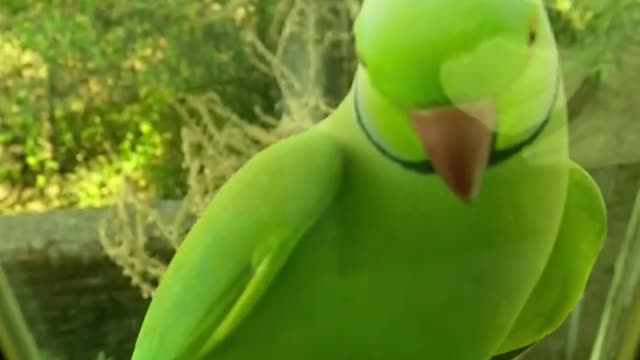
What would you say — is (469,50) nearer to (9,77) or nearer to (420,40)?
(420,40)

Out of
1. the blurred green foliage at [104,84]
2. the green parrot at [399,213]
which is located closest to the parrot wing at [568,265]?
the green parrot at [399,213]

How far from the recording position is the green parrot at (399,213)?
1.19 feet

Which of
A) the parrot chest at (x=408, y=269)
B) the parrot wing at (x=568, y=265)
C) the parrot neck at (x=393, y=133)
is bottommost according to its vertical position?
the parrot wing at (x=568, y=265)

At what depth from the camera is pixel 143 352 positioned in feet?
1.38

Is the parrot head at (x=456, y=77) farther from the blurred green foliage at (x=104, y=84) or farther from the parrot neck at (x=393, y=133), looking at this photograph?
the blurred green foliage at (x=104, y=84)

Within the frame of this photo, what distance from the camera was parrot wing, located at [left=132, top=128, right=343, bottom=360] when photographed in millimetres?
388

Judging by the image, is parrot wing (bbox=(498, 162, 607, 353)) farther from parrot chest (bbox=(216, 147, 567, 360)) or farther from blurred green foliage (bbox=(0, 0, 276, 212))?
blurred green foliage (bbox=(0, 0, 276, 212))

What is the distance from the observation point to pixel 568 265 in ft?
1.50

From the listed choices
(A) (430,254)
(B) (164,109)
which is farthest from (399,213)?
(B) (164,109)

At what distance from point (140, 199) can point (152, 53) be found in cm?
7

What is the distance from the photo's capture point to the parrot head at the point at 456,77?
36 centimetres

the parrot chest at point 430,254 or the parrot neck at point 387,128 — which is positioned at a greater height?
the parrot neck at point 387,128

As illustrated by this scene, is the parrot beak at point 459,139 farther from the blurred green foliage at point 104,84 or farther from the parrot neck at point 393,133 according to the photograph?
the blurred green foliage at point 104,84

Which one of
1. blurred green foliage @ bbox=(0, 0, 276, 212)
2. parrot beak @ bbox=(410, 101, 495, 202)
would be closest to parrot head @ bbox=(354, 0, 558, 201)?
parrot beak @ bbox=(410, 101, 495, 202)
